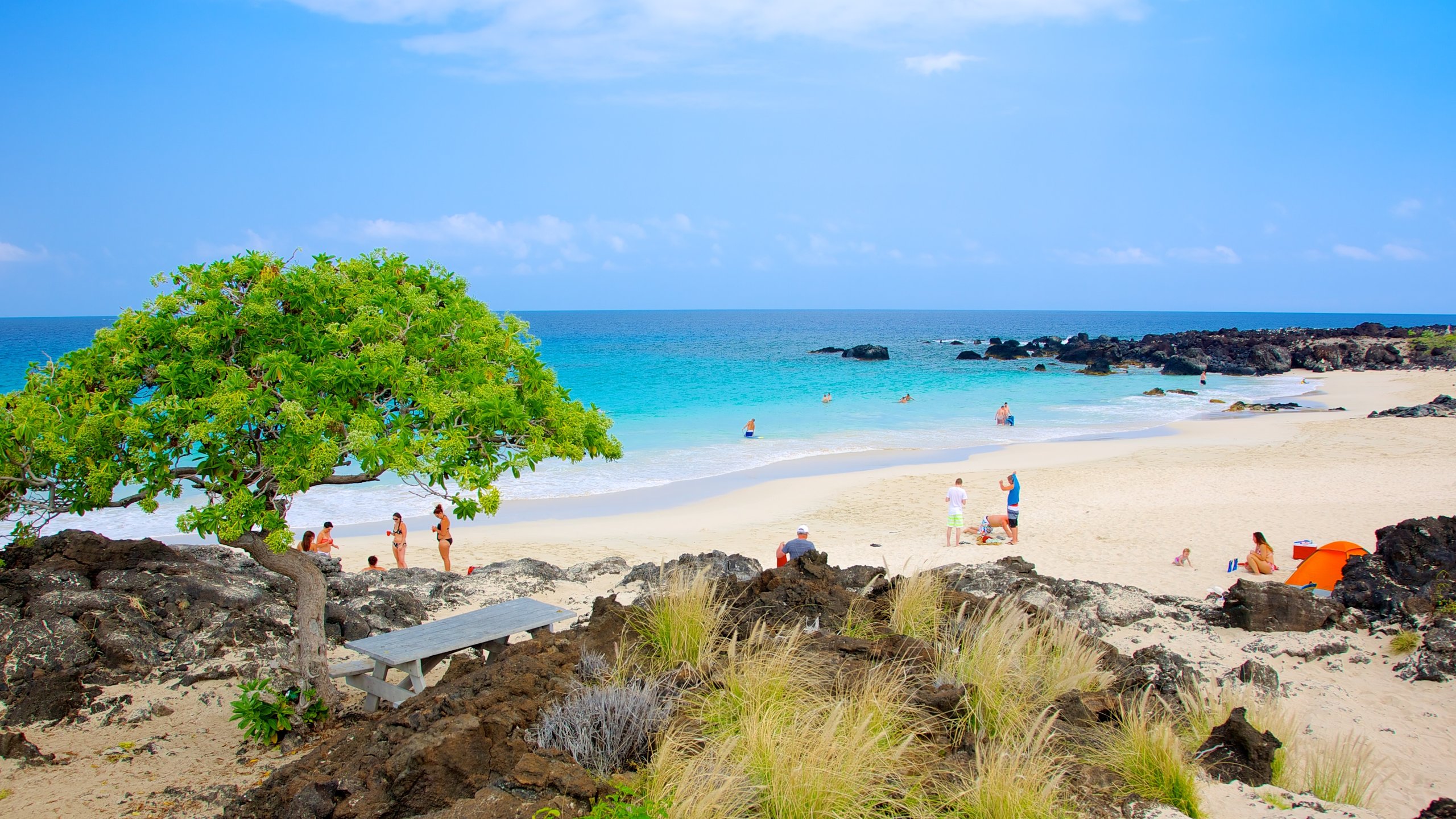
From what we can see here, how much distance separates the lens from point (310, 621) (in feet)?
18.9

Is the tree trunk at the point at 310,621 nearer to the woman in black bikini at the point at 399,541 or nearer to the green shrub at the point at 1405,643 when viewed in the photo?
the woman in black bikini at the point at 399,541

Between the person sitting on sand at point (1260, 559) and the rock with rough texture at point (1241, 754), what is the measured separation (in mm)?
7350

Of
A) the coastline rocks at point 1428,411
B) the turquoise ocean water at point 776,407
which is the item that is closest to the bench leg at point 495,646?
the turquoise ocean water at point 776,407

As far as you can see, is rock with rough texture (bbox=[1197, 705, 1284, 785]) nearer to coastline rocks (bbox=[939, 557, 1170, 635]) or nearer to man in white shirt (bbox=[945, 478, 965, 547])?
coastline rocks (bbox=[939, 557, 1170, 635])

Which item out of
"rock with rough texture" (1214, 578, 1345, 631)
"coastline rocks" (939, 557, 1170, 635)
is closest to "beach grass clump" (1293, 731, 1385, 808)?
"coastline rocks" (939, 557, 1170, 635)

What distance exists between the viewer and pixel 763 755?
381 centimetres

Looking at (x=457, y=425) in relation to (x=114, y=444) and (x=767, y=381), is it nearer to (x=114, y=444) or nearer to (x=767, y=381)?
(x=114, y=444)

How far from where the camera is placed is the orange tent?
9539 millimetres

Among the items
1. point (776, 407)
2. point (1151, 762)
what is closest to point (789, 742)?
point (1151, 762)

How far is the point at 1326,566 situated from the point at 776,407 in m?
30.5

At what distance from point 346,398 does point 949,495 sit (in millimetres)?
11163

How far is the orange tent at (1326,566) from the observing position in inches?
376

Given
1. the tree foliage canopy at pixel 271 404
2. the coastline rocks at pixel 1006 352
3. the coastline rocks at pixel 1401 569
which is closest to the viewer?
the tree foliage canopy at pixel 271 404

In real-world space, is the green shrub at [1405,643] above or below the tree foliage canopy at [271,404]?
below
